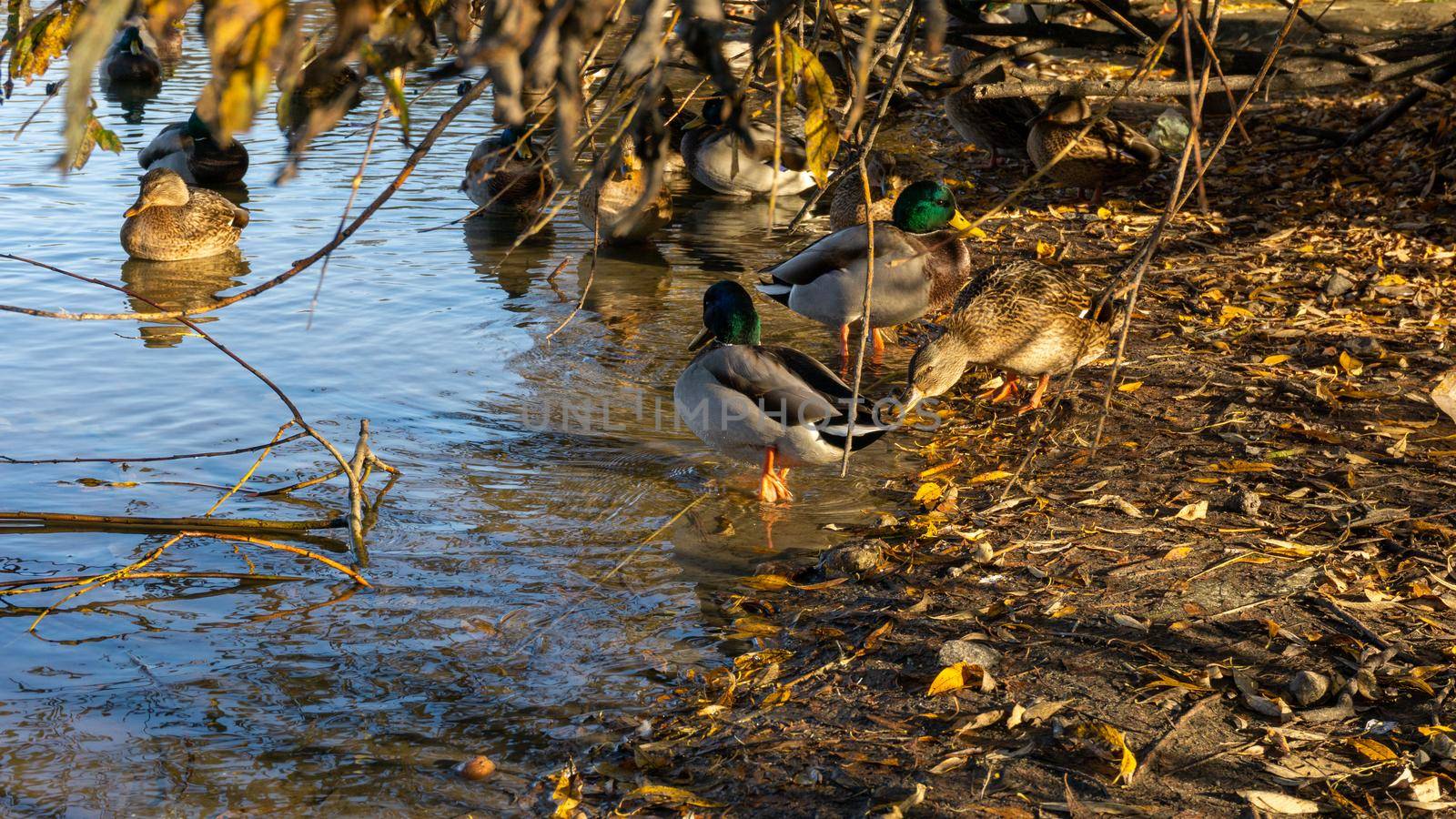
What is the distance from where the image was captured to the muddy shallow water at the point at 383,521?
335 cm

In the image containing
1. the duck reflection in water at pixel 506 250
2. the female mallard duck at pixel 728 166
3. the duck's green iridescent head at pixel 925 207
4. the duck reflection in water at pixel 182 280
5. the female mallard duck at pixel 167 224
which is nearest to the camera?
the duck's green iridescent head at pixel 925 207

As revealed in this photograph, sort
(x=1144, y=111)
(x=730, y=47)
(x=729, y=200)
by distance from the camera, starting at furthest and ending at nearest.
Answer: (x=730, y=47) < (x=1144, y=111) < (x=729, y=200)

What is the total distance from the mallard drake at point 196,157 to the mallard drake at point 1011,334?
7612 millimetres

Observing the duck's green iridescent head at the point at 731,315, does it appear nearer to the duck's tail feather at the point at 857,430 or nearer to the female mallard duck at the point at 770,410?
the female mallard duck at the point at 770,410

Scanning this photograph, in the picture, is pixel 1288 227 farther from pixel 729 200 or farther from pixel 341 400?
pixel 341 400

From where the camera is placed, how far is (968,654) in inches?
136

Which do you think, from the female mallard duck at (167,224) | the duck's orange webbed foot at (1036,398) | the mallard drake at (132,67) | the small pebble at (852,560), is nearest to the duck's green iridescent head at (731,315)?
the duck's orange webbed foot at (1036,398)

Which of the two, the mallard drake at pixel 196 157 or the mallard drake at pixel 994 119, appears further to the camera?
the mallard drake at pixel 196 157

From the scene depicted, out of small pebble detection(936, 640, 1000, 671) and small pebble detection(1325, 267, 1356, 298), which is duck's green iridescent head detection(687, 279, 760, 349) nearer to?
small pebble detection(936, 640, 1000, 671)

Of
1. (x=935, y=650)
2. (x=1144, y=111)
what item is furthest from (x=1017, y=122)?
(x=935, y=650)

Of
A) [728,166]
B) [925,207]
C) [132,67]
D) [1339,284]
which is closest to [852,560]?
[925,207]

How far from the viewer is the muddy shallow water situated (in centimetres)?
335

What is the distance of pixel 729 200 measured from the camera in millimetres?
11109

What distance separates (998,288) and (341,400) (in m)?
3.14
